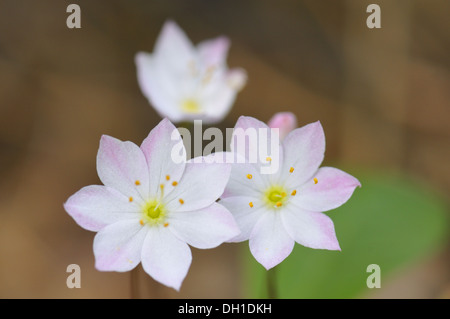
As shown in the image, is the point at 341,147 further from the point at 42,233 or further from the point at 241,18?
the point at 42,233

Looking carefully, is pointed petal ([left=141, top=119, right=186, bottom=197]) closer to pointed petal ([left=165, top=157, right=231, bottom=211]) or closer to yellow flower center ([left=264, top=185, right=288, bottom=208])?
pointed petal ([left=165, top=157, right=231, bottom=211])

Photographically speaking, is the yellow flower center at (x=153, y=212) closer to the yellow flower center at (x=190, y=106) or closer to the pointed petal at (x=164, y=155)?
the pointed petal at (x=164, y=155)

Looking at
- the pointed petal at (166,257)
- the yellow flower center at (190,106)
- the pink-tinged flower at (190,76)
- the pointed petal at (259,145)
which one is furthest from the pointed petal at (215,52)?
the pointed petal at (166,257)

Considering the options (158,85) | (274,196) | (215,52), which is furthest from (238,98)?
(274,196)

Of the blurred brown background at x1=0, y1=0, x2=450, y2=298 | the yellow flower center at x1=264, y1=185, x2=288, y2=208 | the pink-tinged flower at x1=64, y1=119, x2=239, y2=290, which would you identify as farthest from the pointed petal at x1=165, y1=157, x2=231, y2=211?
the blurred brown background at x1=0, y1=0, x2=450, y2=298
